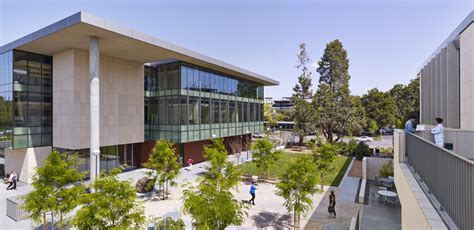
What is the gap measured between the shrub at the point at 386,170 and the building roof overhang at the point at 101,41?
19.3 meters

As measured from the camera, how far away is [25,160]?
19.7m

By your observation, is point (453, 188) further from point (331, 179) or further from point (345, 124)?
point (345, 124)

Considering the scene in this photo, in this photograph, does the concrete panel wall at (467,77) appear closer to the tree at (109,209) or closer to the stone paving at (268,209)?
the stone paving at (268,209)

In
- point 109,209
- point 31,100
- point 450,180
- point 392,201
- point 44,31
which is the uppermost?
point 44,31

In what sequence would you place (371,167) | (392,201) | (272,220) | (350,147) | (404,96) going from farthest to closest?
(404,96), (350,147), (371,167), (392,201), (272,220)

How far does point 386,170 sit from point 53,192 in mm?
22986

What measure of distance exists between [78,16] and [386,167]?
25.1 m

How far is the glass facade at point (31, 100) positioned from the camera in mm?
18981

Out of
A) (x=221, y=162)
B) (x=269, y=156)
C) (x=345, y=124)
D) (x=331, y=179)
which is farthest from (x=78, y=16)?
(x=345, y=124)

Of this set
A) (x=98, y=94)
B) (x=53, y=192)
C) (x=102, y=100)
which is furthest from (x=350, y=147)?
(x=53, y=192)

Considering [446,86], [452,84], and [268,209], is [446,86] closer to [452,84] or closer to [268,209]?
[452,84]

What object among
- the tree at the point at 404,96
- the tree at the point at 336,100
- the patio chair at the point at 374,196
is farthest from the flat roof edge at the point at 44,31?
the tree at the point at 404,96

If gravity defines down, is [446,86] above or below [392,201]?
above

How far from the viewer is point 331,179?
22.1 metres
